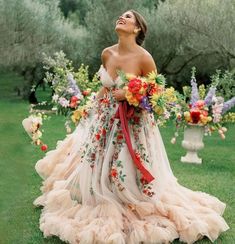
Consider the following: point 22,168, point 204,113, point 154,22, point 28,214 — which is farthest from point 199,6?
point 22,168

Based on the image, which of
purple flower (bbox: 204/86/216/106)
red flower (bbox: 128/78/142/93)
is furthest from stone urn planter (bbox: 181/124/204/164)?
red flower (bbox: 128/78/142/93)

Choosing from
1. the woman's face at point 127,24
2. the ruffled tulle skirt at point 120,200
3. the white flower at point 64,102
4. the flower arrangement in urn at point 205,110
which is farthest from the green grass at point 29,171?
the woman's face at point 127,24

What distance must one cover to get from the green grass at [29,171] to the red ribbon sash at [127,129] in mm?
831

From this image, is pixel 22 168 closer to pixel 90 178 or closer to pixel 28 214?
pixel 90 178

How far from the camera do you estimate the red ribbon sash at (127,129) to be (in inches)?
183

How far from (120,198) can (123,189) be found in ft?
0.34

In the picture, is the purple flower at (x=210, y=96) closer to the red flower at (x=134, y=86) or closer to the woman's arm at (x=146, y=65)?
the woman's arm at (x=146, y=65)

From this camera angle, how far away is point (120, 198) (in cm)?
475

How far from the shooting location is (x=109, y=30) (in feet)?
69.2

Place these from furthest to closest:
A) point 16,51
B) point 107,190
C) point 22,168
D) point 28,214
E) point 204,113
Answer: point 16,51, point 204,113, point 28,214, point 107,190, point 22,168

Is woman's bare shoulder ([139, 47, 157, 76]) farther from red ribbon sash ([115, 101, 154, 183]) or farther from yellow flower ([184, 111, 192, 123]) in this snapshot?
yellow flower ([184, 111, 192, 123])

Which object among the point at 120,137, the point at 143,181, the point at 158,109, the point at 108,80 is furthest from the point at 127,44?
the point at 143,181

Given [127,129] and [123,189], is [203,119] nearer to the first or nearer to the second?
[127,129]

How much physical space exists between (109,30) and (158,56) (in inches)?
90.0
